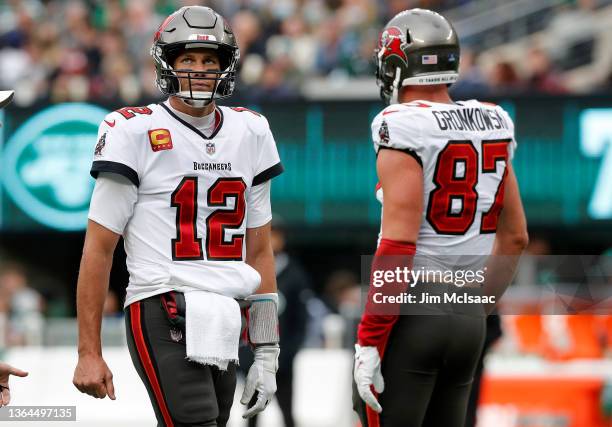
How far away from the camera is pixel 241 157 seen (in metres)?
4.11

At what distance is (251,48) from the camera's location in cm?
1367

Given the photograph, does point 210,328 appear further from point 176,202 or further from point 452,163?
point 452,163

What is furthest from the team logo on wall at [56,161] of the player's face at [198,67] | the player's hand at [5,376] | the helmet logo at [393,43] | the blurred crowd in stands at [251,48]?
the player's hand at [5,376]

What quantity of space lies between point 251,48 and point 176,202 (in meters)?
9.88

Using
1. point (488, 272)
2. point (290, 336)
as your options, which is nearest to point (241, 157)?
point (488, 272)

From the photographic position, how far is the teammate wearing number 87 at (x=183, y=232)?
387 centimetres

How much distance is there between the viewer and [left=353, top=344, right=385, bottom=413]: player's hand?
4.01m

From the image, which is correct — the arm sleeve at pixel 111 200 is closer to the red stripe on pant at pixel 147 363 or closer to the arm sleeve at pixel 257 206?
the red stripe on pant at pixel 147 363

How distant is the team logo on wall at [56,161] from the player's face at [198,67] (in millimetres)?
7750

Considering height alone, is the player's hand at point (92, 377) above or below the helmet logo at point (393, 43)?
below

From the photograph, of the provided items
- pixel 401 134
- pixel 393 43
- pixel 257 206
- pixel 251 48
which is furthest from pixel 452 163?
pixel 251 48

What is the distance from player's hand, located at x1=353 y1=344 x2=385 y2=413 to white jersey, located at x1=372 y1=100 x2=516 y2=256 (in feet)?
1.31

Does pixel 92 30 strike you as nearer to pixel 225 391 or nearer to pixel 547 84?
pixel 547 84

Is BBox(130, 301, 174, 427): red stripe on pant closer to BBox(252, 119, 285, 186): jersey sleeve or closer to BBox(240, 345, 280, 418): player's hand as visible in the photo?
BBox(240, 345, 280, 418): player's hand
